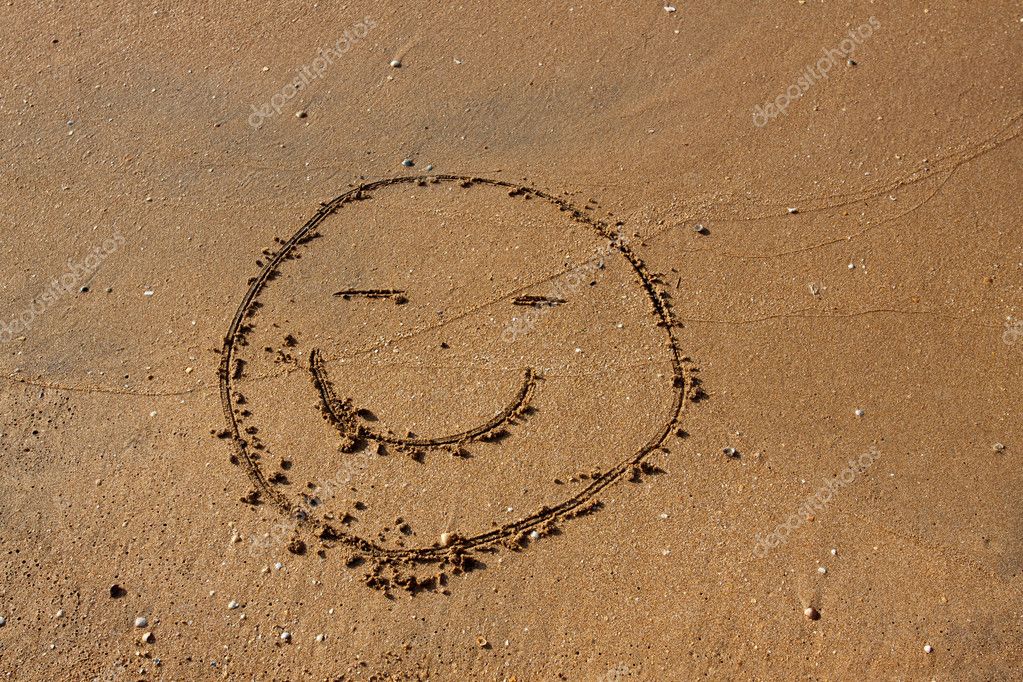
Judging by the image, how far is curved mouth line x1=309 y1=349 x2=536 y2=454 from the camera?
505cm

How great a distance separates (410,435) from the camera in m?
5.07

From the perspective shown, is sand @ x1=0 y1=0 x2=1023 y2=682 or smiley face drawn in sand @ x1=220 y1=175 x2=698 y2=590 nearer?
sand @ x1=0 y1=0 x2=1023 y2=682

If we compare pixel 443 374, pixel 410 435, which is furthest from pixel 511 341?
pixel 410 435

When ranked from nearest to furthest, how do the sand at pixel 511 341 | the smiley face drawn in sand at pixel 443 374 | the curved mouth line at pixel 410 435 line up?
the sand at pixel 511 341 < the smiley face drawn in sand at pixel 443 374 < the curved mouth line at pixel 410 435

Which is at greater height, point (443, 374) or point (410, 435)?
point (443, 374)

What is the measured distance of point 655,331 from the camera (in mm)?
5312

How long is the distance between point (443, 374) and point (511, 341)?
477 mm

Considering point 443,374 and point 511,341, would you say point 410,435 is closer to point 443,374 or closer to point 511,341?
point 443,374

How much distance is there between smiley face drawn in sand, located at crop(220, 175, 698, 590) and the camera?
4.84 m

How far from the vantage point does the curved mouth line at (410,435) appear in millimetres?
5047

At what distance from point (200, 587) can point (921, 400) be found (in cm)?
430

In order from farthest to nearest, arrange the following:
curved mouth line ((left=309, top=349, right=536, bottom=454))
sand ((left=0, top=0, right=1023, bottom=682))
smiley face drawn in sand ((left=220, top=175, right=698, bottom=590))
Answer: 1. curved mouth line ((left=309, top=349, right=536, bottom=454))
2. smiley face drawn in sand ((left=220, top=175, right=698, bottom=590))
3. sand ((left=0, top=0, right=1023, bottom=682))

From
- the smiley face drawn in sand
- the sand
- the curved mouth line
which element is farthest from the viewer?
the curved mouth line

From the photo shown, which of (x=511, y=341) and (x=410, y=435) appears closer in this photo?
(x=410, y=435)
